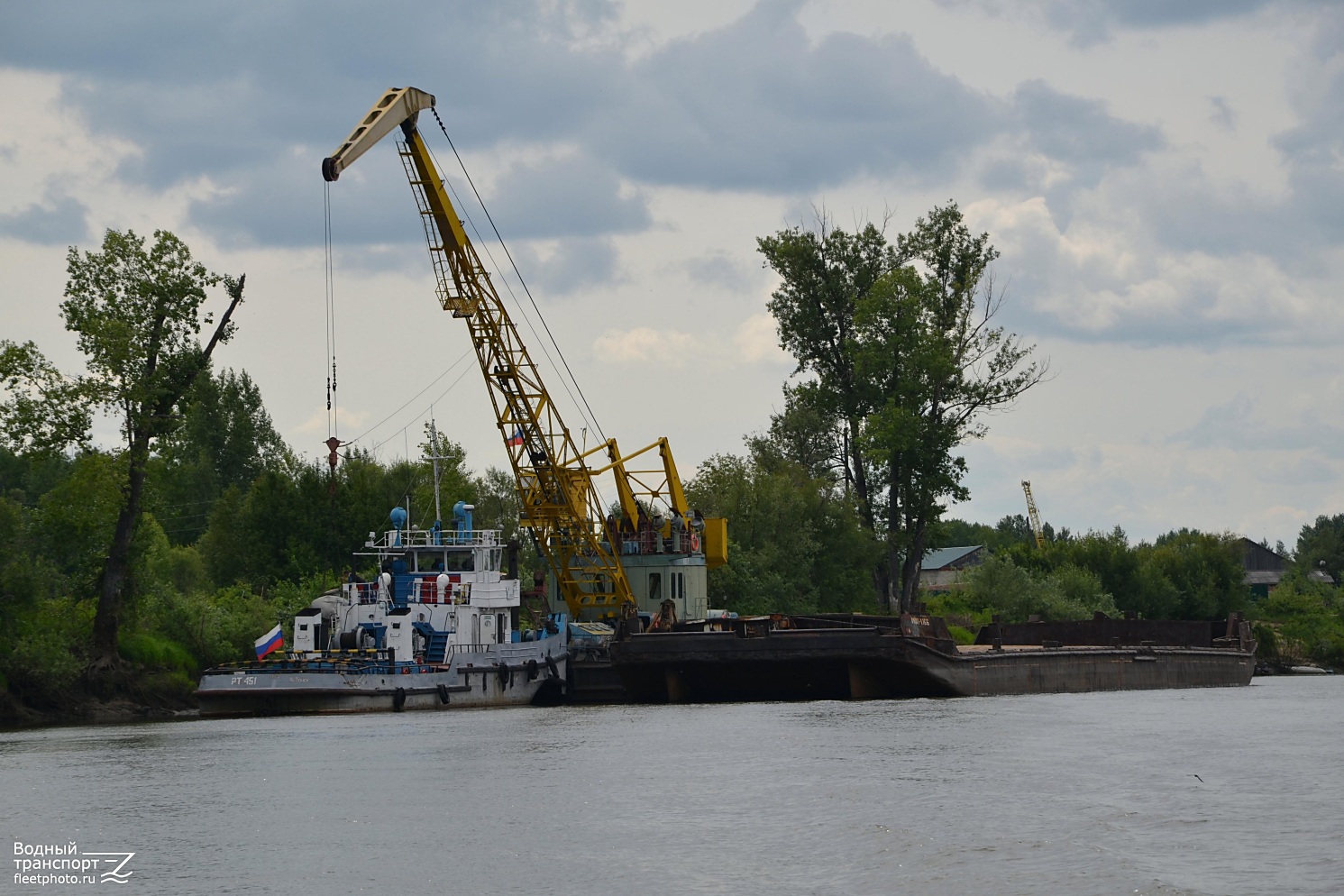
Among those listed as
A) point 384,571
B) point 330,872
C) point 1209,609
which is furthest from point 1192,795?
point 1209,609

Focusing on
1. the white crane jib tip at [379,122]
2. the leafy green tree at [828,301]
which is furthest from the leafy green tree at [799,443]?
the white crane jib tip at [379,122]

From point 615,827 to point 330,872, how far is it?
456 cm

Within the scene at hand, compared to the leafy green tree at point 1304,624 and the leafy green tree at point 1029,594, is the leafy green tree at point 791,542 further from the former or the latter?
the leafy green tree at point 1304,624

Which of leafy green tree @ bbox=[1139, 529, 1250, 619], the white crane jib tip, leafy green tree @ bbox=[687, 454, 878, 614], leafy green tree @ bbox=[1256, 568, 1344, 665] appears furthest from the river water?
leafy green tree @ bbox=[1139, 529, 1250, 619]

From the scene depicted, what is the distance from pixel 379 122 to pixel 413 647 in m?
15.9

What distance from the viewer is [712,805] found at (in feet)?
84.1

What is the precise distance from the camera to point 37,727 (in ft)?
149

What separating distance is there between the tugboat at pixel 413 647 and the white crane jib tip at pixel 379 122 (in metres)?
10.6

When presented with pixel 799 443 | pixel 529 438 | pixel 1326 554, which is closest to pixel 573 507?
pixel 529 438

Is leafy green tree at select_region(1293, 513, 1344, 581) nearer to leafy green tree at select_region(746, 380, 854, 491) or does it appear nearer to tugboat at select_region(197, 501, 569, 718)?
leafy green tree at select_region(746, 380, 854, 491)

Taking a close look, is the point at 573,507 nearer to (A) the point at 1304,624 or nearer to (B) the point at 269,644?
(B) the point at 269,644

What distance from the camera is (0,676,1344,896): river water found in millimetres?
20047

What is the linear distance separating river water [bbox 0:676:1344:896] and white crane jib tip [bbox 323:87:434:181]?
1683cm

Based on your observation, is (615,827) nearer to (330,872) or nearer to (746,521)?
(330,872)
